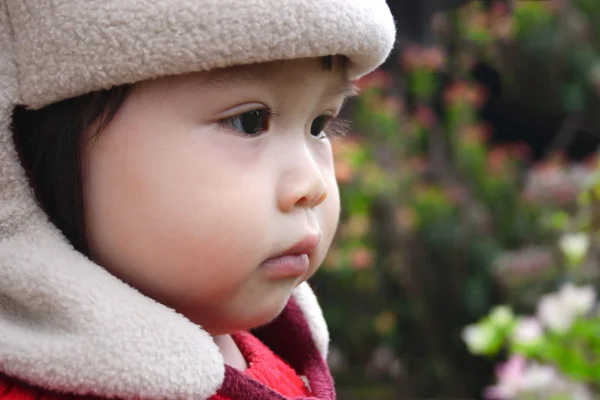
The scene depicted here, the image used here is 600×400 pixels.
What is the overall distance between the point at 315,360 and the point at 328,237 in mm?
243

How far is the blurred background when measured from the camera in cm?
353

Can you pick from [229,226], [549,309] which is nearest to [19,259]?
[229,226]

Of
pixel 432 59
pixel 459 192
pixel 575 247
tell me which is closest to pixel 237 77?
pixel 575 247

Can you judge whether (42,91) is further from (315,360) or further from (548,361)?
(548,361)

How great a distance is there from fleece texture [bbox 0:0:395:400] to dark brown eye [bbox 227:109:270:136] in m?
0.07

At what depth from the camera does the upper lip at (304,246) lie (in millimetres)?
920

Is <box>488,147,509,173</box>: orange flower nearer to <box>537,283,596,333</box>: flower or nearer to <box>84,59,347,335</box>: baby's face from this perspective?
<box>537,283,596,333</box>: flower

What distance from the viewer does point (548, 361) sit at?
7.60 feet

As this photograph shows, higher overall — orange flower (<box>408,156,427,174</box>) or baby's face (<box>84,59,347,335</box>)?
baby's face (<box>84,59,347,335</box>)

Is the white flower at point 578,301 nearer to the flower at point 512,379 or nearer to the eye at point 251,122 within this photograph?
the flower at point 512,379

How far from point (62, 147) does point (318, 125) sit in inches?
12.6

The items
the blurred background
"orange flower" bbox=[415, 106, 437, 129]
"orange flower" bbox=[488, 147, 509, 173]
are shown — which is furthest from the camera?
"orange flower" bbox=[415, 106, 437, 129]

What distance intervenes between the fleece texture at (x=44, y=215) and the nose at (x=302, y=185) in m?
0.12

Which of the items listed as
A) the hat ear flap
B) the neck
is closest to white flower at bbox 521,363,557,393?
the neck
